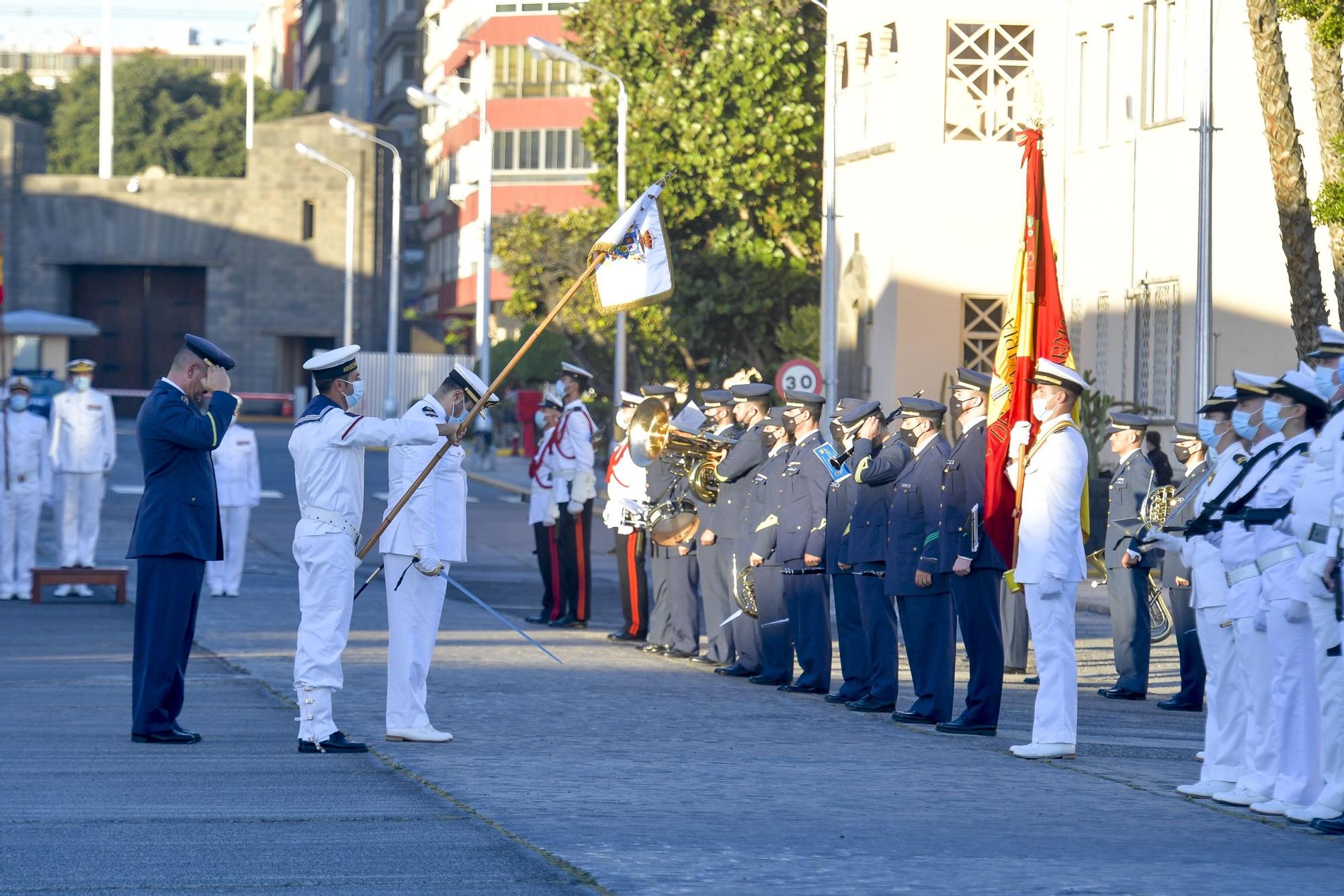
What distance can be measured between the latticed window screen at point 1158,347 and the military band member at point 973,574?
15149mm

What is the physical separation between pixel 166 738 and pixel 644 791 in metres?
2.90

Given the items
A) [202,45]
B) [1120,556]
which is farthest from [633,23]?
[202,45]

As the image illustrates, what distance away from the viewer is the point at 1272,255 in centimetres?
2548

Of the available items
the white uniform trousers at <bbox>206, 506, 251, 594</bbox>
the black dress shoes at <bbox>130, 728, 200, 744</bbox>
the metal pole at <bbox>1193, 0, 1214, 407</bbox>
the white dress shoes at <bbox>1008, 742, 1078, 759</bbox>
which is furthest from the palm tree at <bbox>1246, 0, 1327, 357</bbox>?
the black dress shoes at <bbox>130, 728, 200, 744</bbox>

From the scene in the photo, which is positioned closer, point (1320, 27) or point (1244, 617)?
point (1244, 617)

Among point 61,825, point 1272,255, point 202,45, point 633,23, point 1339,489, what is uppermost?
point 202,45

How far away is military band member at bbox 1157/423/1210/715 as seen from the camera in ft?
45.0

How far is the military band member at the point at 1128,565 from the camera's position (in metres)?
14.4

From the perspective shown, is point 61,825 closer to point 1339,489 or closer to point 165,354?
point 1339,489

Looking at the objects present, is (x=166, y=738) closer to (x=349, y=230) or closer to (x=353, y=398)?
(x=353, y=398)

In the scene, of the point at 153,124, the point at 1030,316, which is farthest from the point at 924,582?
the point at 153,124

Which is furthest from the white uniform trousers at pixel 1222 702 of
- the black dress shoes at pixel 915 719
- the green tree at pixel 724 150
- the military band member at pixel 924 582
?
the green tree at pixel 724 150

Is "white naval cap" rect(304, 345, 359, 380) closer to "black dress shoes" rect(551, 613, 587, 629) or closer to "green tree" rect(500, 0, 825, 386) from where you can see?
"black dress shoes" rect(551, 613, 587, 629)

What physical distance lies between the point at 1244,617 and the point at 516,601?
12005 millimetres
